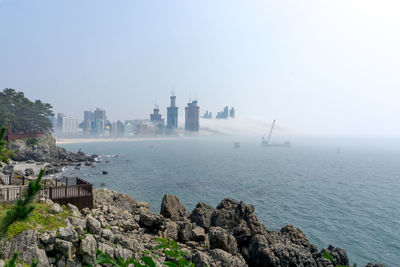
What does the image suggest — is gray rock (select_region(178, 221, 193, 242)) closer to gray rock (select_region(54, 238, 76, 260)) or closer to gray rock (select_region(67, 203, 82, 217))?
gray rock (select_region(67, 203, 82, 217))

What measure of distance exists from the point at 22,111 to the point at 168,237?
93.1 meters

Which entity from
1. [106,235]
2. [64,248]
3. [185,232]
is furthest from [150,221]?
[64,248]

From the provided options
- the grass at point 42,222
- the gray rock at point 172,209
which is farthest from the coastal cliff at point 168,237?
the grass at point 42,222

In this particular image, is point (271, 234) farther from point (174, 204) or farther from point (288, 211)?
point (288, 211)

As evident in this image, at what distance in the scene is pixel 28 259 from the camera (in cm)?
1248

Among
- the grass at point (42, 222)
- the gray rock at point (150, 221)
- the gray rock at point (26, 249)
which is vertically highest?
the grass at point (42, 222)

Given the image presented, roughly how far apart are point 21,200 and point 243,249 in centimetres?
1811

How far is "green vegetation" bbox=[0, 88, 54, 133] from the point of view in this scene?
84000 mm

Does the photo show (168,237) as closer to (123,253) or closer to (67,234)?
(123,253)

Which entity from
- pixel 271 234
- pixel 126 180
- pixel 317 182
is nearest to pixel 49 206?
pixel 271 234

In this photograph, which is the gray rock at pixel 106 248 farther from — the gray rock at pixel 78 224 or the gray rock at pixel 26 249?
the gray rock at pixel 26 249

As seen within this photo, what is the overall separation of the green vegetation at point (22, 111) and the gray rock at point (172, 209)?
7677 cm

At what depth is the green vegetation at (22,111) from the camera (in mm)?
84000

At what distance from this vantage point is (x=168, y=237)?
2073 centimetres
